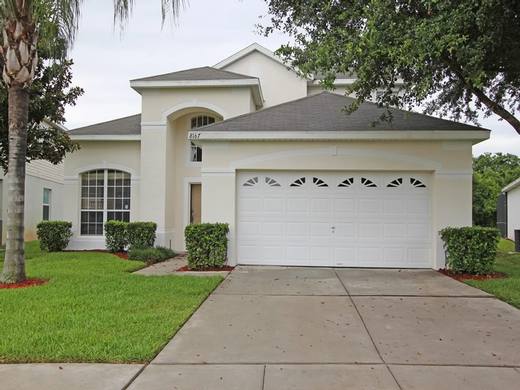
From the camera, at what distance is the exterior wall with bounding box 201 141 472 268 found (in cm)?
1197

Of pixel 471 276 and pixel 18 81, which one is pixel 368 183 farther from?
pixel 18 81

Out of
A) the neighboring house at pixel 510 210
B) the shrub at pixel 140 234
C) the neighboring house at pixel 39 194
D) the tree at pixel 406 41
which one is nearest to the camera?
the tree at pixel 406 41

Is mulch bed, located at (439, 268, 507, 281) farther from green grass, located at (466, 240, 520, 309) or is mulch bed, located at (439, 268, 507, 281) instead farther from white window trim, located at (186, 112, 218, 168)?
white window trim, located at (186, 112, 218, 168)

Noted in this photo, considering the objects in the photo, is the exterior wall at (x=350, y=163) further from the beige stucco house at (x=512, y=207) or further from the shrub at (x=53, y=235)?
the beige stucco house at (x=512, y=207)

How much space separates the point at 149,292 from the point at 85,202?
9.81 m

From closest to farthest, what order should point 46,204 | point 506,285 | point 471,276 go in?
point 506,285, point 471,276, point 46,204

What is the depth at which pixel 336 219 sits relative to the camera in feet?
40.4

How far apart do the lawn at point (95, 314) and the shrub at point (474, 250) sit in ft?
18.8

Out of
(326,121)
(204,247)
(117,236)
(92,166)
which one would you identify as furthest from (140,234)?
(326,121)

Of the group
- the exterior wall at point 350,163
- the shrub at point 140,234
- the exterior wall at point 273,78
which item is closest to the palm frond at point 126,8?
the exterior wall at point 350,163

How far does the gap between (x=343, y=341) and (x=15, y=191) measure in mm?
7490

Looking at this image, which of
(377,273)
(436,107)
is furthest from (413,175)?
(436,107)

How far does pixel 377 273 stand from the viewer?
11344 mm

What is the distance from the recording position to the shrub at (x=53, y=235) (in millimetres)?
15969
